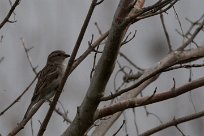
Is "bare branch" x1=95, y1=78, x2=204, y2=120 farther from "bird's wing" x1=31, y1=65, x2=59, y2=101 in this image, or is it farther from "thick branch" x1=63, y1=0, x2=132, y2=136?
"bird's wing" x1=31, y1=65, x2=59, y2=101

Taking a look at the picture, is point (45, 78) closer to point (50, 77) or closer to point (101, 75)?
point (50, 77)

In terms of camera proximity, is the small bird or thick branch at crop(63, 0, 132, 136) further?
the small bird

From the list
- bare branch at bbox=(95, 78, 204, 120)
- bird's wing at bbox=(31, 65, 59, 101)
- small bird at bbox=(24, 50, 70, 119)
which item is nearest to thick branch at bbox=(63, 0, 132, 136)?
bare branch at bbox=(95, 78, 204, 120)

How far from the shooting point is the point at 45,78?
28.0 ft

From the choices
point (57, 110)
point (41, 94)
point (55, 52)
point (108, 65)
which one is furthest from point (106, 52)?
point (55, 52)

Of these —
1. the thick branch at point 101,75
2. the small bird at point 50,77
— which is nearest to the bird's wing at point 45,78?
the small bird at point 50,77

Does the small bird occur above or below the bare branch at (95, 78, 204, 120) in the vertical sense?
above

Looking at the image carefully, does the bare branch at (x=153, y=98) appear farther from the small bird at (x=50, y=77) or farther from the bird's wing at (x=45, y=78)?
the bird's wing at (x=45, y=78)

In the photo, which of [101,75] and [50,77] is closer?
[101,75]

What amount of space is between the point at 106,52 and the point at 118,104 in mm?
616

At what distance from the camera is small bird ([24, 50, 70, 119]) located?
805 centimetres

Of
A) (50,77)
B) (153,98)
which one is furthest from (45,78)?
(153,98)

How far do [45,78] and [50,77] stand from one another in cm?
12

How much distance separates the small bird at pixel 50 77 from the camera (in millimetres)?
8055
